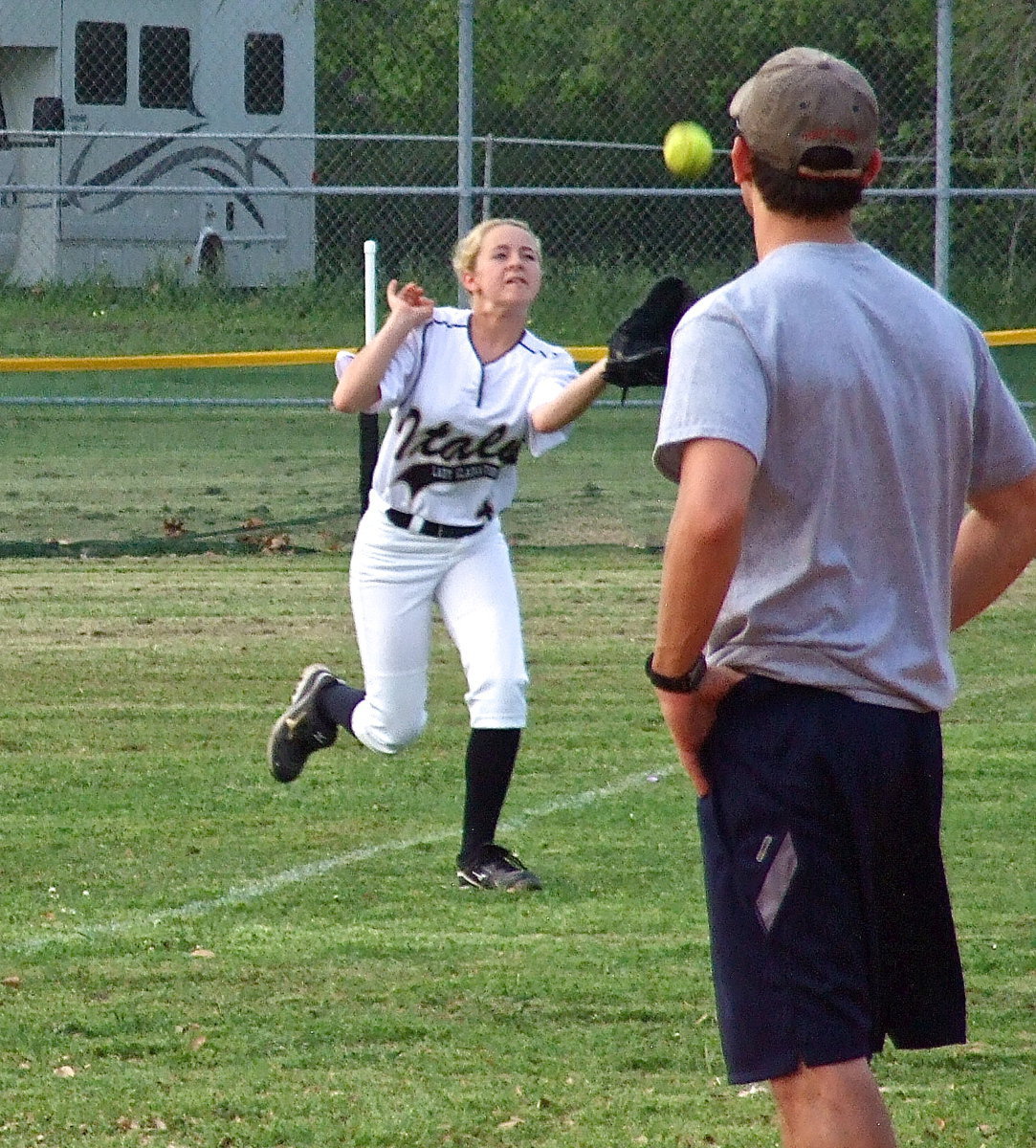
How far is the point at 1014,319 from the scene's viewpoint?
17.6 meters

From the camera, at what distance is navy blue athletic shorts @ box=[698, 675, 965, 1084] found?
3.15m

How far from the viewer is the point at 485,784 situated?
6309 mm

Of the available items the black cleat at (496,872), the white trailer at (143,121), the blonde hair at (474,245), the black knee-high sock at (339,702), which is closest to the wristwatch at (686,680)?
the black cleat at (496,872)

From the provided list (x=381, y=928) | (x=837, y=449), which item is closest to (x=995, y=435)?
(x=837, y=449)

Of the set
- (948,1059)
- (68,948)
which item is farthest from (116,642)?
(948,1059)

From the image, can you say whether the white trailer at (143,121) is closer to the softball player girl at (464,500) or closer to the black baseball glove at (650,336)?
the softball player girl at (464,500)

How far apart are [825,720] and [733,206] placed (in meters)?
16.7

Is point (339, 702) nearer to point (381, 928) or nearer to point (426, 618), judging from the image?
point (426, 618)

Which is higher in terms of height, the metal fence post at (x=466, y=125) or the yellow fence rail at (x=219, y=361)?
the metal fence post at (x=466, y=125)

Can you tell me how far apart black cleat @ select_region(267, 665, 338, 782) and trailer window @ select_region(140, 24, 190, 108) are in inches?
694

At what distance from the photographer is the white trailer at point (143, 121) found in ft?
74.3

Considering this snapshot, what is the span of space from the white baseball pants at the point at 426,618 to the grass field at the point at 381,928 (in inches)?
20.1

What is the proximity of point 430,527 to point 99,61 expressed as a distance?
59.4ft

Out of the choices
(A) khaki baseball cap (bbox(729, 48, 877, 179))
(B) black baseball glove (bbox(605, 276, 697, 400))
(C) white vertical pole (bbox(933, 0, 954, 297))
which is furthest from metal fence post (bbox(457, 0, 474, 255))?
(A) khaki baseball cap (bbox(729, 48, 877, 179))
